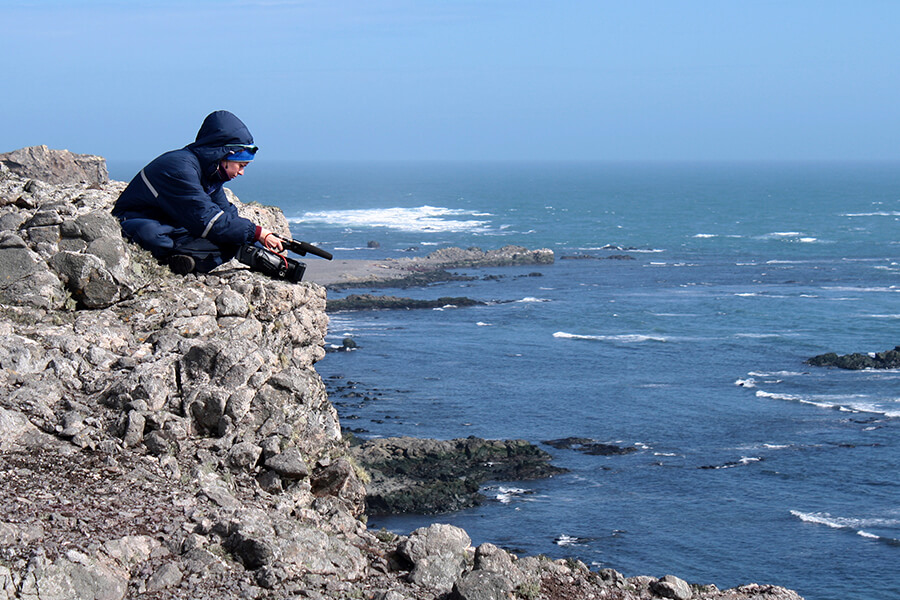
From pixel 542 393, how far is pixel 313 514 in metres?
47.1

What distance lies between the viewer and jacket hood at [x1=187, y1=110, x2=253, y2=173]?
10.3 m

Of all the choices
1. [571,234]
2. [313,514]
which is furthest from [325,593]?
[571,234]

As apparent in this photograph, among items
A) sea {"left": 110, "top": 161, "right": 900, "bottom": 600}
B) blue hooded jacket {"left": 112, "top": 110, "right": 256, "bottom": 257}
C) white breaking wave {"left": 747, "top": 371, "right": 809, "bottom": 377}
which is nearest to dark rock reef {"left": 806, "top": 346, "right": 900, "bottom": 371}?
sea {"left": 110, "top": 161, "right": 900, "bottom": 600}

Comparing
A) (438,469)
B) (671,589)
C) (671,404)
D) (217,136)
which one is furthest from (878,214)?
(217,136)

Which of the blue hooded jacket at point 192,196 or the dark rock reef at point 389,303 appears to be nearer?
the blue hooded jacket at point 192,196

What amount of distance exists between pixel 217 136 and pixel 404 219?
165 meters

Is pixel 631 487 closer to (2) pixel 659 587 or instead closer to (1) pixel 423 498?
(1) pixel 423 498

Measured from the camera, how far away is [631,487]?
4097 cm

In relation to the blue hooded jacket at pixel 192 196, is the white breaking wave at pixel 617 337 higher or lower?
lower

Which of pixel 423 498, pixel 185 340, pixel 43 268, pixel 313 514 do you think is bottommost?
pixel 423 498

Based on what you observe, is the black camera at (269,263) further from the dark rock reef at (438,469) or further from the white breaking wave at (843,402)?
the white breaking wave at (843,402)

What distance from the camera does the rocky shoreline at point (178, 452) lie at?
7.40 m

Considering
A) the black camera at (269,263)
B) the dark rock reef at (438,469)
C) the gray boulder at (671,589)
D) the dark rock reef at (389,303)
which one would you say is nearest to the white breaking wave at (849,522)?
the dark rock reef at (438,469)

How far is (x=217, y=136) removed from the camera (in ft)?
34.0
